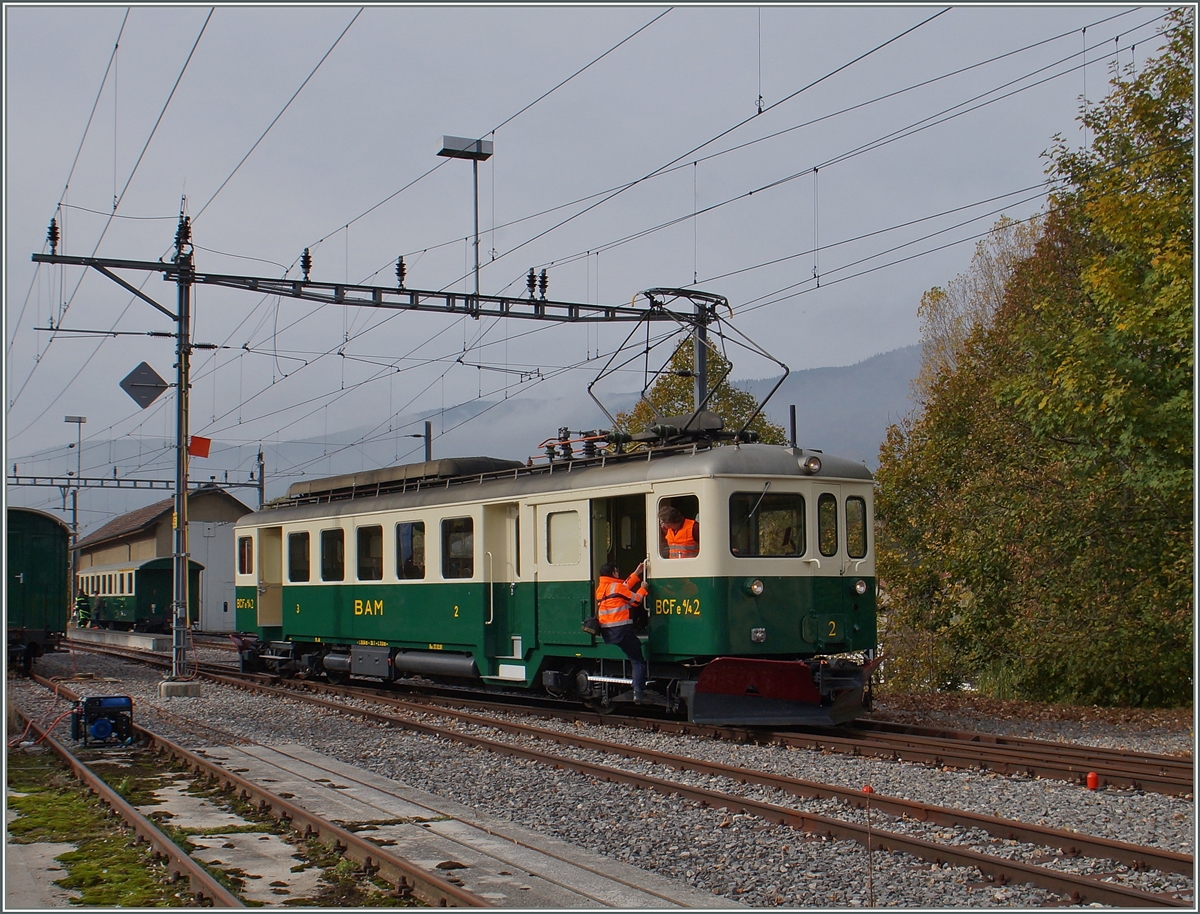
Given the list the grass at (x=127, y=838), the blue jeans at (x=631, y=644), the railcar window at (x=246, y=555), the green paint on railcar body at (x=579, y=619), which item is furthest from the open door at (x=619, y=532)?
the railcar window at (x=246, y=555)

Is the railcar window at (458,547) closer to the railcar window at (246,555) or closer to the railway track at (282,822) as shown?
the railway track at (282,822)

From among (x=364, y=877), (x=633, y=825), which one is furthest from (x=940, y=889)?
(x=364, y=877)

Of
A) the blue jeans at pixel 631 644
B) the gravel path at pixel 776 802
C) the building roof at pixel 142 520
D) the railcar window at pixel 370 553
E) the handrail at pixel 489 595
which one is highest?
the building roof at pixel 142 520

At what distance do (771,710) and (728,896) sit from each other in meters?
5.63

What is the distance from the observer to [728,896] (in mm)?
6316

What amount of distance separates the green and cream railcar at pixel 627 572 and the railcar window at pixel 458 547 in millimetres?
26

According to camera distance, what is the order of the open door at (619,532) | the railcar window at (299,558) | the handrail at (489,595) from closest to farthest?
the open door at (619,532), the handrail at (489,595), the railcar window at (299,558)

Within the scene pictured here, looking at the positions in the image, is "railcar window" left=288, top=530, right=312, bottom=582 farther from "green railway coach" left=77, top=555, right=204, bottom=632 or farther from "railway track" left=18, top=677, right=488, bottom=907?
"green railway coach" left=77, top=555, right=204, bottom=632

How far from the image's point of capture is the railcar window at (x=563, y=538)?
13.2 m

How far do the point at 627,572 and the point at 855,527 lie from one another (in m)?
2.64

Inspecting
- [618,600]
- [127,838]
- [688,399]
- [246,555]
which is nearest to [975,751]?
[618,600]

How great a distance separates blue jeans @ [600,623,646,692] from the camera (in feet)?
39.9

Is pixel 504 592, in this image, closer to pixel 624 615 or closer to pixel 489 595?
pixel 489 595

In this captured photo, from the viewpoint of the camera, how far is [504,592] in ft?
47.3
